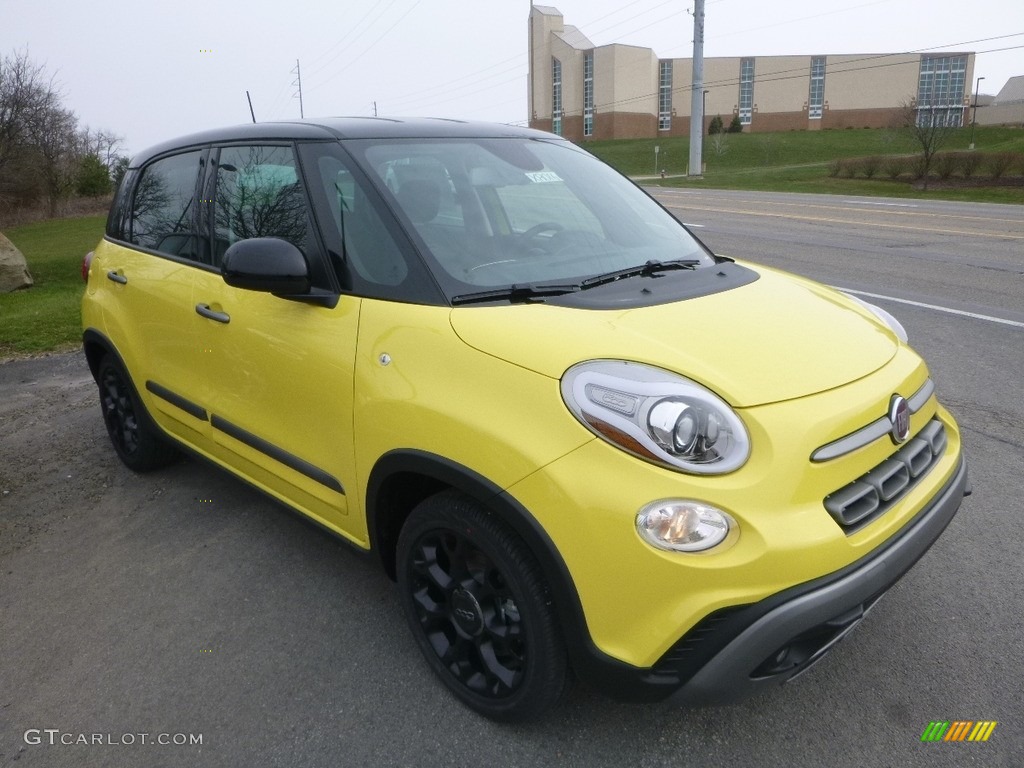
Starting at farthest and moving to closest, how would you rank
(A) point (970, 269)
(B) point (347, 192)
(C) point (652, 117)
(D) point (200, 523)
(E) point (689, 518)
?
(C) point (652, 117)
(A) point (970, 269)
(D) point (200, 523)
(B) point (347, 192)
(E) point (689, 518)

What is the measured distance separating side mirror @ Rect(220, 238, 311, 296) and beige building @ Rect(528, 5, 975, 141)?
84716 mm

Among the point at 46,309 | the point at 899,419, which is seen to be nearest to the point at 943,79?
the point at 46,309

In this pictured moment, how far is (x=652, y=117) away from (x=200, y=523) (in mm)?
90320

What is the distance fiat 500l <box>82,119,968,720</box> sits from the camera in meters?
2.00

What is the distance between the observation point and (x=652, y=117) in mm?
87812

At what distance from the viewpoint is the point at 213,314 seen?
3379 mm

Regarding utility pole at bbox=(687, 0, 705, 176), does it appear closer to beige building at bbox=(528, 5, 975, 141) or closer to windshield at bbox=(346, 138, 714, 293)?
windshield at bbox=(346, 138, 714, 293)

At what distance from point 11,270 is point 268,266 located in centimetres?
1224

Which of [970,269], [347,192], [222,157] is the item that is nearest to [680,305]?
[347,192]

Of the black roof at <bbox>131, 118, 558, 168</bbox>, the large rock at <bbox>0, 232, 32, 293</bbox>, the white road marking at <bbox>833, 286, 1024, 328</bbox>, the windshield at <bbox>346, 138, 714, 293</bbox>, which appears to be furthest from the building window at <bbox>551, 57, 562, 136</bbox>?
the windshield at <bbox>346, 138, 714, 293</bbox>

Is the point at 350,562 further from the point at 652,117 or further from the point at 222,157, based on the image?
the point at 652,117

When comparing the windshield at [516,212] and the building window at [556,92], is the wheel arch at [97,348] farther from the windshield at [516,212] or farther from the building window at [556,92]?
the building window at [556,92]

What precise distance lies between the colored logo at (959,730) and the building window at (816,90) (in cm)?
9820

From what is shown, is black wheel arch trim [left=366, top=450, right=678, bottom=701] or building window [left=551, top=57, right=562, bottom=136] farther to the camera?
building window [left=551, top=57, right=562, bottom=136]
